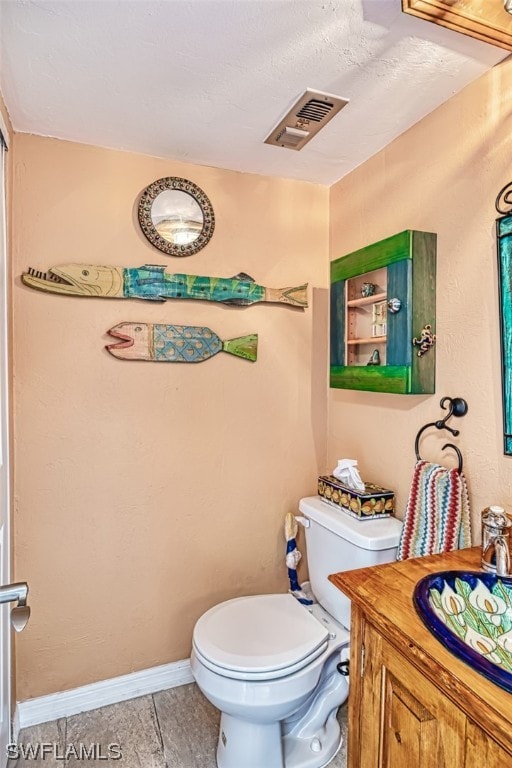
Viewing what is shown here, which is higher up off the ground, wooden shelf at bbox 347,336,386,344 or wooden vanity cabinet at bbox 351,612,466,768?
wooden shelf at bbox 347,336,386,344

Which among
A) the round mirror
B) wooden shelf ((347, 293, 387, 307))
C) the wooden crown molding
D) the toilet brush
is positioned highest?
the wooden crown molding

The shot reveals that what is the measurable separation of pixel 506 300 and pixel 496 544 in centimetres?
64

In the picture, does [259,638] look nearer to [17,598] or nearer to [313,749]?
[313,749]

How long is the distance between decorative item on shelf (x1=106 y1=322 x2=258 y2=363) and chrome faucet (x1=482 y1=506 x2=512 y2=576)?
114 centimetres

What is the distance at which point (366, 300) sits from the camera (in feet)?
5.63

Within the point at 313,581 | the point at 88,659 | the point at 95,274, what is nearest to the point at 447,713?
the point at 313,581

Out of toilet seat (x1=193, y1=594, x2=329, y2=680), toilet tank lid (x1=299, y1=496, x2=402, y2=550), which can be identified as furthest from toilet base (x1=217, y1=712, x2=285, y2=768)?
toilet tank lid (x1=299, y1=496, x2=402, y2=550)

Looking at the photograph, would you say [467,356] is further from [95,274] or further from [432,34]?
[95,274]

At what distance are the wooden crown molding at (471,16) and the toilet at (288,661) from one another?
1.44 meters

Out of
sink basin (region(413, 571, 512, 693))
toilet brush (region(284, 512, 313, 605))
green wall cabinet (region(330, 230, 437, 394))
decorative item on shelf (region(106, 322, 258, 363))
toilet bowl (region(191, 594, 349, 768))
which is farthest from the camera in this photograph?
toilet brush (region(284, 512, 313, 605))

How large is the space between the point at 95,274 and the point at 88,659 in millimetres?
1503

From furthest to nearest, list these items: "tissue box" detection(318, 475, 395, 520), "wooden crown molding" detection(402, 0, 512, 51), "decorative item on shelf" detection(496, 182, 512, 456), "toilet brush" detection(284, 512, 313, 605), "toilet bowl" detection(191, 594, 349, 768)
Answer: "toilet brush" detection(284, 512, 313, 605), "tissue box" detection(318, 475, 395, 520), "toilet bowl" detection(191, 594, 349, 768), "decorative item on shelf" detection(496, 182, 512, 456), "wooden crown molding" detection(402, 0, 512, 51)

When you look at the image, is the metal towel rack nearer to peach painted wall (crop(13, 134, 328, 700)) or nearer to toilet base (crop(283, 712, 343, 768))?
peach painted wall (crop(13, 134, 328, 700))

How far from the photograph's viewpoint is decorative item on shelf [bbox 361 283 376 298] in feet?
5.54
